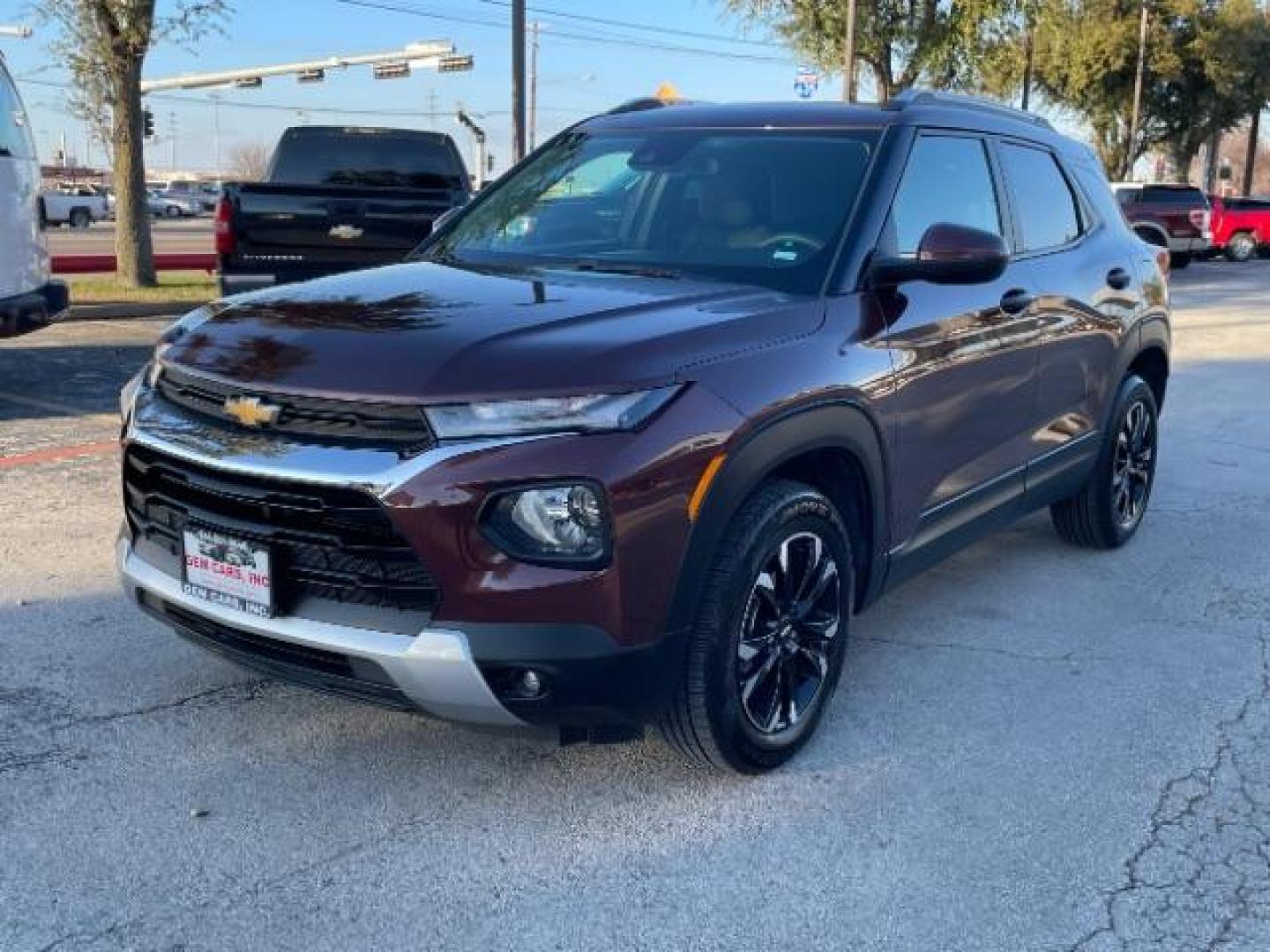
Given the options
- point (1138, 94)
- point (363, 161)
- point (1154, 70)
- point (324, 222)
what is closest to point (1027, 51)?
point (1138, 94)

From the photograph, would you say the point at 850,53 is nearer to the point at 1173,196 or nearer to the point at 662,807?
the point at 1173,196

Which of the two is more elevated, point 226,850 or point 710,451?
point 710,451

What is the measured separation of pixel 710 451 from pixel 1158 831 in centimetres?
155

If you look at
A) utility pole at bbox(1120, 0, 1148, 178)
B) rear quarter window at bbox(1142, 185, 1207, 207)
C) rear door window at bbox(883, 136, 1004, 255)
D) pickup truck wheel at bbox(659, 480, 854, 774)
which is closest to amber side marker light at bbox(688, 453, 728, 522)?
pickup truck wheel at bbox(659, 480, 854, 774)

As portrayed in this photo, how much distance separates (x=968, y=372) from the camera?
13.7 feet

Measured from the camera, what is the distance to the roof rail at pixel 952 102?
435cm

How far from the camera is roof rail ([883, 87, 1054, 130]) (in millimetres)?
4348

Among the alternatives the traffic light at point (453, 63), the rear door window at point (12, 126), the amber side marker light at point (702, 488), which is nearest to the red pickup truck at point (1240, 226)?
the traffic light at point (453, 63)

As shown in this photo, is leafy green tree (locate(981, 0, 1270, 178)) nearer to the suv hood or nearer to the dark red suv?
the dark red suv

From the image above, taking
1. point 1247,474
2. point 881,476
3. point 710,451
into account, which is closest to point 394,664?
point 710,451

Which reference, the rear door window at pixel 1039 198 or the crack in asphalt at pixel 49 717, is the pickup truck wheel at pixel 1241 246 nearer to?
the rear door window at pixel 1039 198

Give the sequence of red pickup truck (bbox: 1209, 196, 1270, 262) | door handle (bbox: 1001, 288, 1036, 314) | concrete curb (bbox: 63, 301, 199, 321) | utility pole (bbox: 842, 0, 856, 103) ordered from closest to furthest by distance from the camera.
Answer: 1. door handle (bbox: 1001, 288, 1036, 314)
2. concrete curb (bbox: 63, 301, 199, 321)
3. utility pole (bbox: 842, 0, 856, 103)
4. red pickup truck (bbox: 1209, 196, 1270, 262)

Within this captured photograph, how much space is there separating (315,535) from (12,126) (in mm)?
6511

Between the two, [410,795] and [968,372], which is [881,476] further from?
[410,795]
